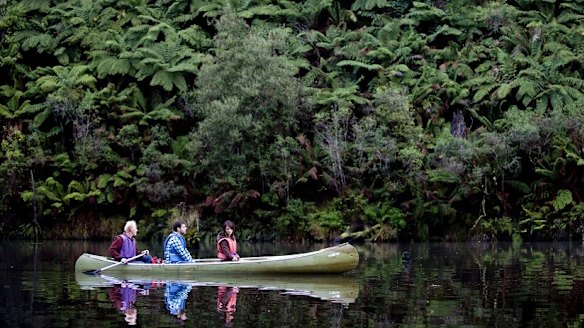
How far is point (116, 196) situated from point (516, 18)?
1939 cm

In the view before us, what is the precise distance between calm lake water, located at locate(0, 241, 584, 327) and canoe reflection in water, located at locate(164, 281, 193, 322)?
2cm

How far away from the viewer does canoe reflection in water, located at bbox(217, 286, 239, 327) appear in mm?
11734

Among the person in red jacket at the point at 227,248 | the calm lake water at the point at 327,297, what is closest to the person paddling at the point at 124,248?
the calm lake water at the point at 327,297

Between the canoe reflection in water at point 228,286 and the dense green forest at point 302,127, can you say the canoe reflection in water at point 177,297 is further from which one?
the dense green forest at point 302,127

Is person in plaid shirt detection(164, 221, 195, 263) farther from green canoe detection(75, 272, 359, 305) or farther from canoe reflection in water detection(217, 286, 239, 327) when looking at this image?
canoe reflection in water detection(217, 286, 239, 327)

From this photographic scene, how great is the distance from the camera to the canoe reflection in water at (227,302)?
38.5ft

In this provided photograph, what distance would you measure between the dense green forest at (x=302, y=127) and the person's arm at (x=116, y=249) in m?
13.3

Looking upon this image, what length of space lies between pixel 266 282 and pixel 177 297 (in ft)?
9.49

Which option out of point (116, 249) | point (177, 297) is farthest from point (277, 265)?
point (177, 297)

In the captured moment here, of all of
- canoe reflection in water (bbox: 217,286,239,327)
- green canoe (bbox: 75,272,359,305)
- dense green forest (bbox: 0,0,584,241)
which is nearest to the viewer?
canoe reflection in water (bbox: 217,286,239,327)

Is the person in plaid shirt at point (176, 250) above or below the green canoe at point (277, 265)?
above

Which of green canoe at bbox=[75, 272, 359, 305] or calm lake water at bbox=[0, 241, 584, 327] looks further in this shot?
green canoe at bbox=[75, 272, 359, 305]

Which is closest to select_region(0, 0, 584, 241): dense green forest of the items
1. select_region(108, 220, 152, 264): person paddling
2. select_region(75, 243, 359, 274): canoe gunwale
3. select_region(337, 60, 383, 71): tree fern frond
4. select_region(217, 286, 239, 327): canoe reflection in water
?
select_region(337, 60, 383, 71): tree fern frond

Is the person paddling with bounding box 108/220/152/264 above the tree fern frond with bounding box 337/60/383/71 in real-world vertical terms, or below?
below
